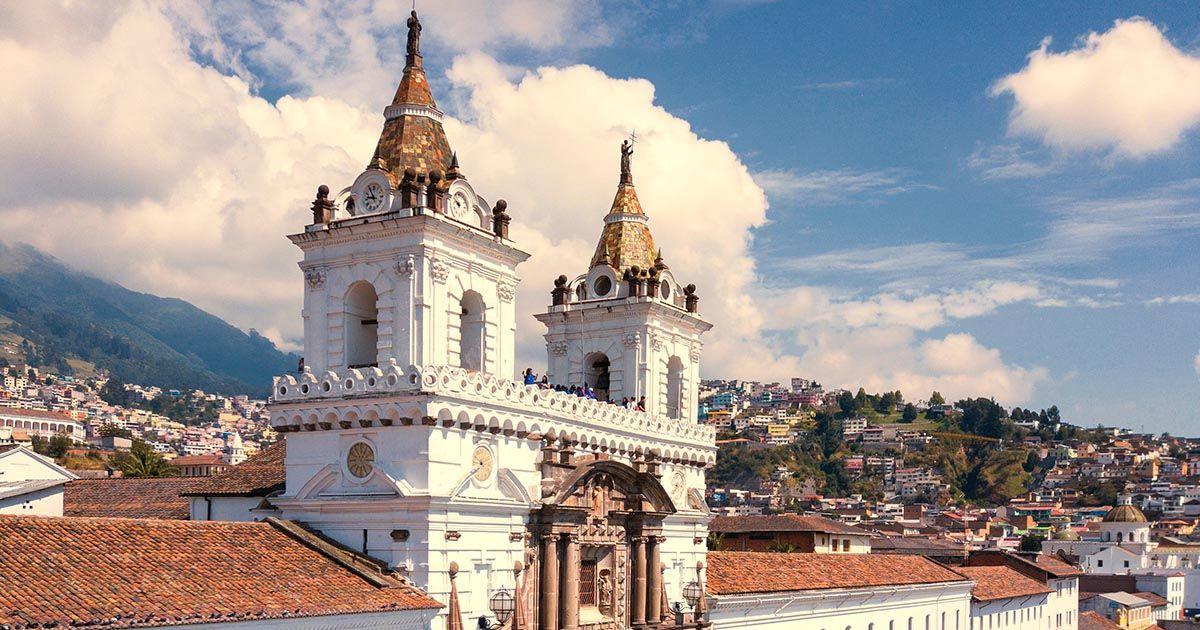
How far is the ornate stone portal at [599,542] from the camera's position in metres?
30.8

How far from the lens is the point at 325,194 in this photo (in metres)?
29.9

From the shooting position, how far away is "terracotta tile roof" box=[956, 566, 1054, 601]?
62.8 metres

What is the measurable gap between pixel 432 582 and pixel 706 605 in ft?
43.3

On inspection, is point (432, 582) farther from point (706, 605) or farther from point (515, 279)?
point (706, 605)

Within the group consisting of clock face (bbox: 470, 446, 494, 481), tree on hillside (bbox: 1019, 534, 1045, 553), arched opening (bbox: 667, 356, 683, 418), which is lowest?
tree on hillside (bbox: 1019, 534, 1045, 553)

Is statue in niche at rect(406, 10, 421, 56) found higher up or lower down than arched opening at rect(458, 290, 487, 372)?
higher up

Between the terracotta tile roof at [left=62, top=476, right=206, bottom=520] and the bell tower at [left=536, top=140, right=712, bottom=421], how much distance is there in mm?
11880

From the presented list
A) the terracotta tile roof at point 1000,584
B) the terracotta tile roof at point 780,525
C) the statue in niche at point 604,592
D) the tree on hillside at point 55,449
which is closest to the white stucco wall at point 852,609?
the terracotta tile roof at point 1000,584

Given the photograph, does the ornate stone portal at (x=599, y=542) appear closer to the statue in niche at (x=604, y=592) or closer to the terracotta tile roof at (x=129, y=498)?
the statue in niche at (x=604, y=592)

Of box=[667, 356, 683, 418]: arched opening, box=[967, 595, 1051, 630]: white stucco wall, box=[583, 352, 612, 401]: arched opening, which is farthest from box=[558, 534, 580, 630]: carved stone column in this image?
box=[967, 595, 1051, 630]: white stucco wall

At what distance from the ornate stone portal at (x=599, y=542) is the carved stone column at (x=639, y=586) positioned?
3 centimetres

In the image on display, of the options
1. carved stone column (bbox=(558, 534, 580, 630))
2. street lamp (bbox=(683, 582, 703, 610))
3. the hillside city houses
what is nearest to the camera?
the hillside city houses

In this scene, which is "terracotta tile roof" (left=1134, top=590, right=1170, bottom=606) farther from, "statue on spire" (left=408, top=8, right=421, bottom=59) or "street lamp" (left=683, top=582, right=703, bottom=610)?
"statue on spire" (left=408, top=8, right=421, bottom=59)

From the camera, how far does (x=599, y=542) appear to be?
32969mm
